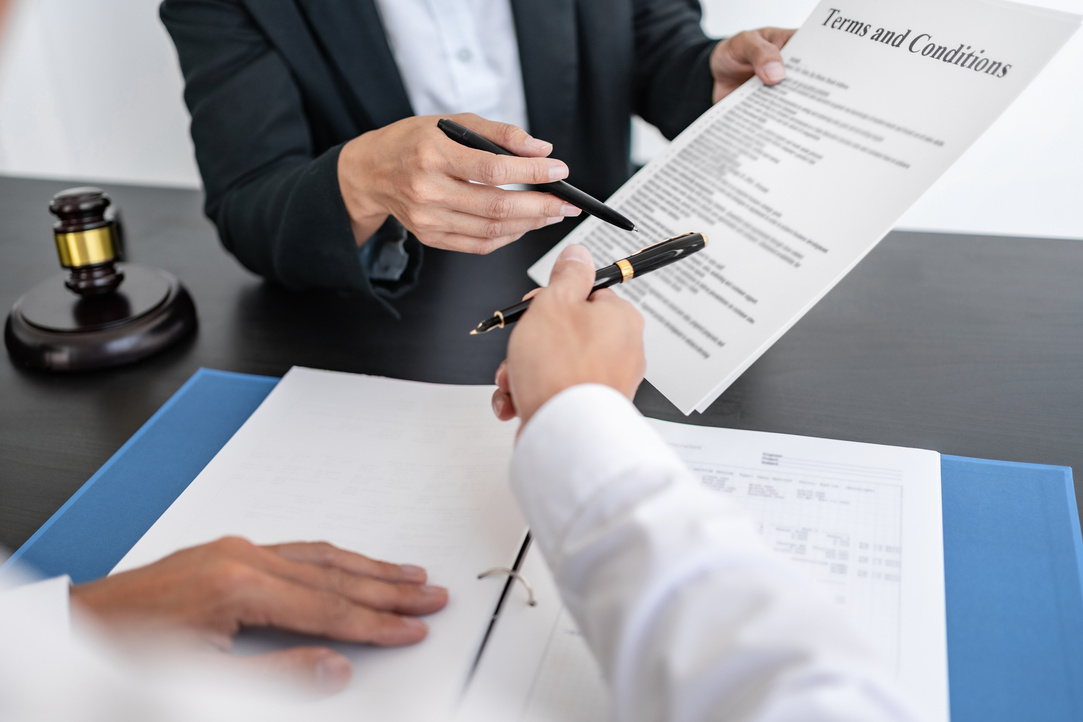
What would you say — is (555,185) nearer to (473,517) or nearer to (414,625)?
(473,517)

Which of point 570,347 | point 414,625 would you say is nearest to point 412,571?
point 414,625

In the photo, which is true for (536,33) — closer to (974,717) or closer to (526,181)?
(526,181)

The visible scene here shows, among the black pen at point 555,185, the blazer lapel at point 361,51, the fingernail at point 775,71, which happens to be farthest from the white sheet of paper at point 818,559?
the blazer lapel at point 361,51

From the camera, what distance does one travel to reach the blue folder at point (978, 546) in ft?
1.65

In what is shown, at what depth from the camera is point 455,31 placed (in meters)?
1.25

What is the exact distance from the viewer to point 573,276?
2.11 feet

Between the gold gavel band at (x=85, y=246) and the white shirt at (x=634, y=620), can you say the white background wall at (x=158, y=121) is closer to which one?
the gold gavel band at (x=85, y=246)

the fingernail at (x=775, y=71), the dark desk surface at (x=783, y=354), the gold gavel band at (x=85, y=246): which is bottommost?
the dark desk surface at (x=783, y=354)

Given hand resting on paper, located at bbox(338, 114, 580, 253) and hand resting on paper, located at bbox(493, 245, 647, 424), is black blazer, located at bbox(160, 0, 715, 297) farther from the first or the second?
hand resting on paper, located at bbox(493, 245, 647, 424)

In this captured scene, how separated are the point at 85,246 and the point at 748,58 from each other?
87 cm

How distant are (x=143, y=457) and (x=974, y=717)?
29.3 inches

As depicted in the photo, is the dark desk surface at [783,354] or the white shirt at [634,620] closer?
the white shirt at [634,620]

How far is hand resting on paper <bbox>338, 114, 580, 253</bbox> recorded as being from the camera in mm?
767

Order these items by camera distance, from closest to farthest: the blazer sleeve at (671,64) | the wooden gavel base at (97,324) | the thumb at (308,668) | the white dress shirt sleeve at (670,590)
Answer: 1. the white dress shirt sleeve at (670,590)
2. the thumb at (308,668)
3. the wooden gavel base at (97,324)
4. the blazer sleeve at (671,64)
